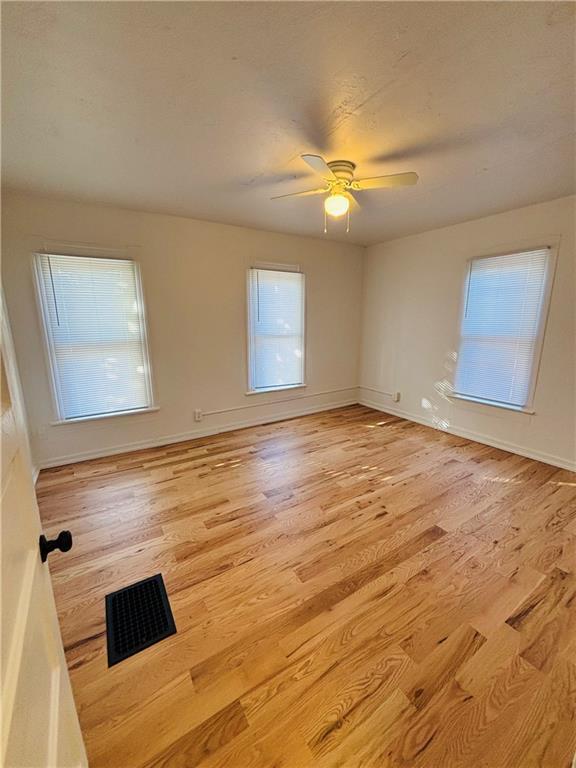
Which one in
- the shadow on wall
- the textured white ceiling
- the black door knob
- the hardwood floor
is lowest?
the hardwood floor

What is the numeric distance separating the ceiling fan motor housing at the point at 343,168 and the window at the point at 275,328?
1.83 metres

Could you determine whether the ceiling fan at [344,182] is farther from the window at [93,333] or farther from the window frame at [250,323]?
the window at [93,333]

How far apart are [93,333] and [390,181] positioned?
284cm

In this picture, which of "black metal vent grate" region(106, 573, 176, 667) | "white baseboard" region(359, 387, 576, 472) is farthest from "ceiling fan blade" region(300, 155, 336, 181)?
"white baseboard" region(359, 387, 576, 472)

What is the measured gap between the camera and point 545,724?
1.15m

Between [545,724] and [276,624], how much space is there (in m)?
1.06

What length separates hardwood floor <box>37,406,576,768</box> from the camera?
111 centimetres

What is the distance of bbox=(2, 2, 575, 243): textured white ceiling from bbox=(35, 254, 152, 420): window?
27.5 inches

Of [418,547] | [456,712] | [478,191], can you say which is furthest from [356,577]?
[478,191]

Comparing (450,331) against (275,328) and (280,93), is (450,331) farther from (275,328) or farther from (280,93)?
(280,93)

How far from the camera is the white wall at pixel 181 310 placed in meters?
2.73

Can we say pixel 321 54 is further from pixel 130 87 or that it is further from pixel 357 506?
pixel 357 506

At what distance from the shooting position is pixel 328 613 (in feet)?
5.11

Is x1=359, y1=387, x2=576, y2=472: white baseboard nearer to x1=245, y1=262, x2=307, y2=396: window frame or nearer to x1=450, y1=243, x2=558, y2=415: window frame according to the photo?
x1=450, y1=243, x2=558, y2=415: window frame
